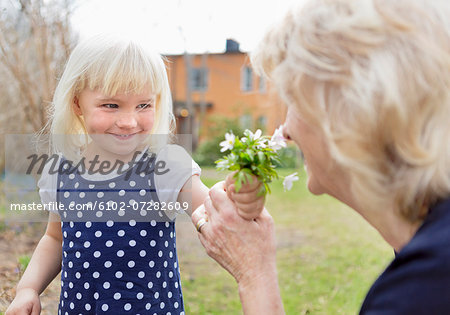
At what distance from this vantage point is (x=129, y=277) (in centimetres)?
→ 193

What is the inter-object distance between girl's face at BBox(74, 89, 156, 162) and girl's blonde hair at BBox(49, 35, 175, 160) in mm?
34

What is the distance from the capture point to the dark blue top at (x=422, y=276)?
1.06 m

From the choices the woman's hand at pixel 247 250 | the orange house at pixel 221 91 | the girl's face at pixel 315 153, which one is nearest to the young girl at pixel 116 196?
the woman's hand at pixel 247 250

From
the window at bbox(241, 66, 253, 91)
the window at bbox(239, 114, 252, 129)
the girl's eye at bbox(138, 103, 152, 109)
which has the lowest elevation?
the window at bbox(239, 114, 252, 129)

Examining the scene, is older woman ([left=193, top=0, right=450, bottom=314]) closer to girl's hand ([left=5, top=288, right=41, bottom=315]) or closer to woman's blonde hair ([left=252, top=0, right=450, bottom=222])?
woman's blonde hair ([left=252, top=0, right=450, bottom=222])

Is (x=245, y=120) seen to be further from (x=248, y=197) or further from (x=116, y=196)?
(x=248, y=197)

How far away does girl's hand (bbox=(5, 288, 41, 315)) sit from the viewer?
197cm

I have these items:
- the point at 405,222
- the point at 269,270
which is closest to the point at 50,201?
the point at 269,270

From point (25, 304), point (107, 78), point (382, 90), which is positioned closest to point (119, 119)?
point (107, 78)

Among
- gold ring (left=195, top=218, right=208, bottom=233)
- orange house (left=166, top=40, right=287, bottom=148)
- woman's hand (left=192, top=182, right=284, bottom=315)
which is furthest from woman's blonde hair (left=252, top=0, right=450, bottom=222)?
orange house (left=166, top=40, right=287, bottom=148)

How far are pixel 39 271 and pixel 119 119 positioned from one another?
2.57 ft

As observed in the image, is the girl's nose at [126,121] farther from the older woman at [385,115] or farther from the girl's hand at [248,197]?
the older woman at [385,115]

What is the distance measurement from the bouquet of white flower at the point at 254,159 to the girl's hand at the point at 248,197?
2cm

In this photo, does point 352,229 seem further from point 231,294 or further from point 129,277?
point 129,277
